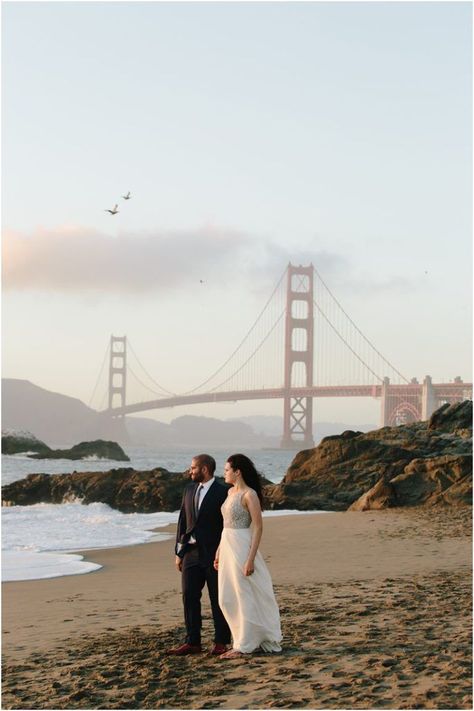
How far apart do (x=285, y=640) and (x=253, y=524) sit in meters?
0.81

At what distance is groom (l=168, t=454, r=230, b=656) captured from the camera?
18.6 ft

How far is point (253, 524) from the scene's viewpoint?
5512 mm

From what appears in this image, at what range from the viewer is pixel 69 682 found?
17.0 ft

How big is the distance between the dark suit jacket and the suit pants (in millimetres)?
50

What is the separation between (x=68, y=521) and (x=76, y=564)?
7918mm

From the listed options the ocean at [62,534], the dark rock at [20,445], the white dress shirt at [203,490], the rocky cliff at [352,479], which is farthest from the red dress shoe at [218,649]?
the dark rock at [20,445]

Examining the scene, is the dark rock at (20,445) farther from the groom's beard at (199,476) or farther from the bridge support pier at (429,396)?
the groom's beard at (199,476)

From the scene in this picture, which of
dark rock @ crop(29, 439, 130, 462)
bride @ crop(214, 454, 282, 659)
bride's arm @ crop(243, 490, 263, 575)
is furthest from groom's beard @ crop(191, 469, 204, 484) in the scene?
dark rock @ crop(29, 439, 130, 462)

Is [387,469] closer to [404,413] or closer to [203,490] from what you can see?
[203,490]

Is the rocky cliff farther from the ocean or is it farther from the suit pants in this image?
the suit pants

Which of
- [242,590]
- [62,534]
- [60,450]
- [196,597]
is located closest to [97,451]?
[60,450]

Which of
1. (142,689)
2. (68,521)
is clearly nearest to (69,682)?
(142,689)

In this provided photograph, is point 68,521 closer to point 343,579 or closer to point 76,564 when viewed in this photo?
point 76,564

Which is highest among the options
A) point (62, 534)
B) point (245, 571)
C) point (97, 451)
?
point (97, 451)
